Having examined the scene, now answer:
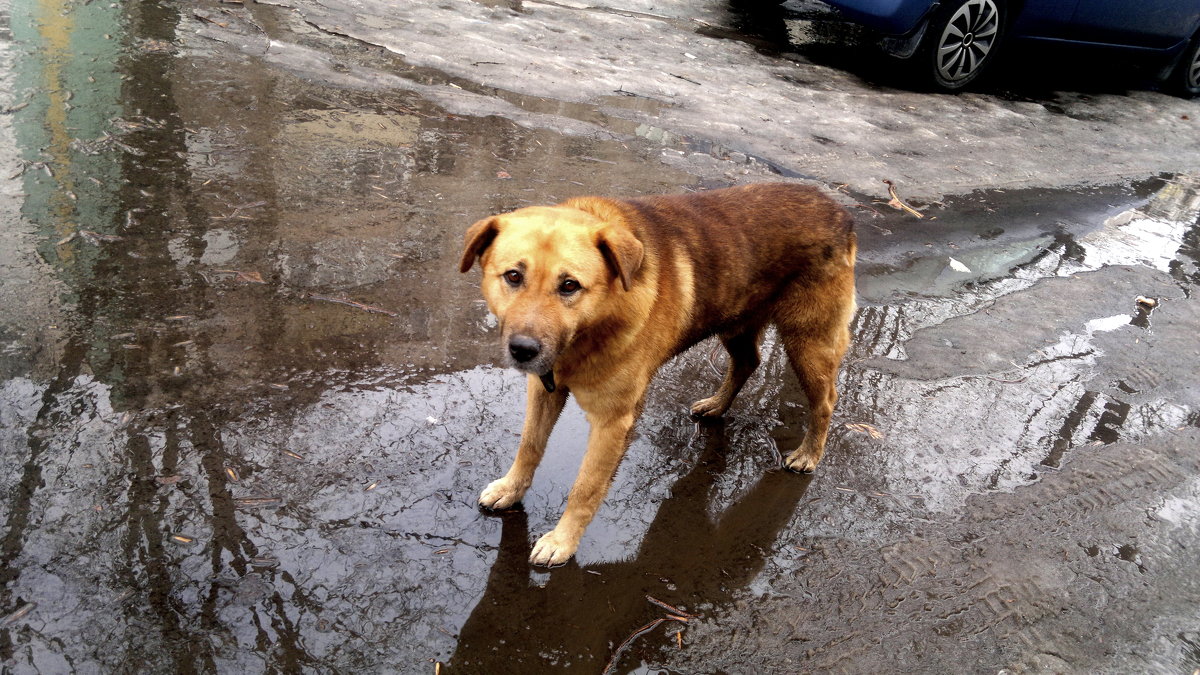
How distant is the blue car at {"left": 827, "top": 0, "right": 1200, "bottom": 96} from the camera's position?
29.1 ft

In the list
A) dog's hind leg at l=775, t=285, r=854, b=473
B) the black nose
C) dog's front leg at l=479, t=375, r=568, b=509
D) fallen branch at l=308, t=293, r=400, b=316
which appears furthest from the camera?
fallen branch at l=308, t=293, r=400, b=316

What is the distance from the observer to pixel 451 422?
3.74 m

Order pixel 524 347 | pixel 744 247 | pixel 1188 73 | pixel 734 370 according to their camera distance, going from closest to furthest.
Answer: pixel 524 347 → pixel 744 247 → pixel 734 370 → pixel 1188 73

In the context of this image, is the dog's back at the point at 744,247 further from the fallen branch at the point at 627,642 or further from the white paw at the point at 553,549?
the fallen branch at the point at 627,642

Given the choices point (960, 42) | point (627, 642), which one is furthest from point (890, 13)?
point (627, 642)

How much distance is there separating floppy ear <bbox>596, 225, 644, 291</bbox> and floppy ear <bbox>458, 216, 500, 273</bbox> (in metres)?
0.39

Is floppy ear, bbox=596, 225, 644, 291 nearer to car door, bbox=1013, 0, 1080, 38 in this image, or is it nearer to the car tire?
car door, bbox=1013, 0, 1080, 38

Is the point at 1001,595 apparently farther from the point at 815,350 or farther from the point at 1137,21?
the point at 1137,21

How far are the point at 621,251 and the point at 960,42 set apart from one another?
8539 mm

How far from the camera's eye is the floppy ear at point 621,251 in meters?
2.85

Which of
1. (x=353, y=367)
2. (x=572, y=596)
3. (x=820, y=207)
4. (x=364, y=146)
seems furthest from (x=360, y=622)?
(x=364, y=146)

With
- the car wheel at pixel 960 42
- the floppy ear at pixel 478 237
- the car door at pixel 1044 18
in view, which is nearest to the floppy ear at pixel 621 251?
the floppy ear at pixel 478 237

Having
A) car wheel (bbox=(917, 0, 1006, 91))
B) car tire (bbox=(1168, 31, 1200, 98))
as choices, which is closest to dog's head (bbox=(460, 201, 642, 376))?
car wheel (bbox=(917, 0, 1006, 91))

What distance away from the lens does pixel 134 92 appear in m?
5.95
